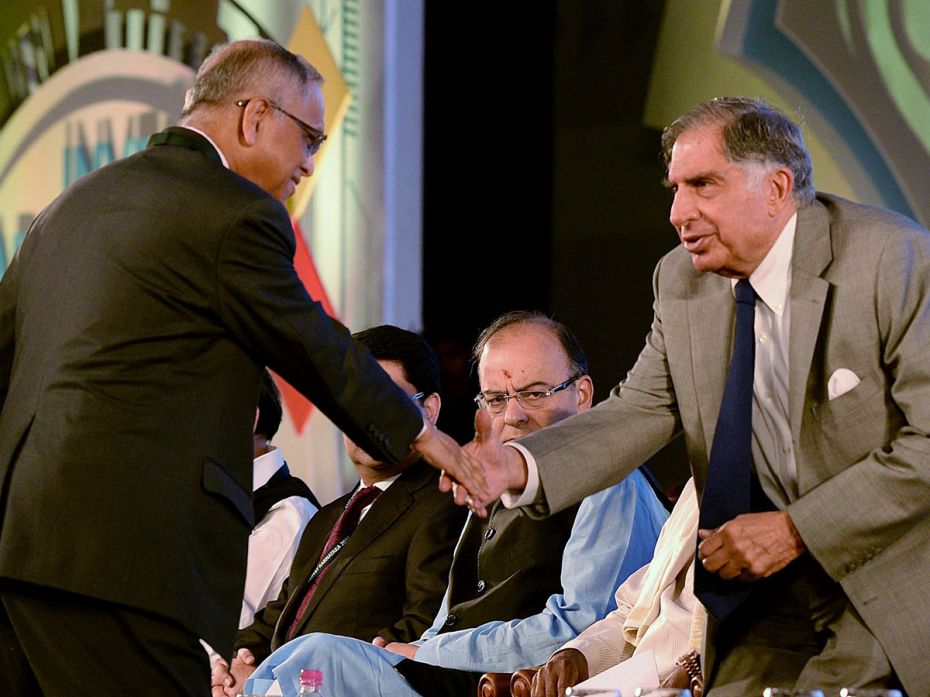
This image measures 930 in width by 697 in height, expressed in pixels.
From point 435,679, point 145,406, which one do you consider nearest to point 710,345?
point 145,406

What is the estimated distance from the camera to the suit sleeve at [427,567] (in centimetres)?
323

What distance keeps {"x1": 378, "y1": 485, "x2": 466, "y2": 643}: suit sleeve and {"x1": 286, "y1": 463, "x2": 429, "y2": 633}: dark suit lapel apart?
7 centimetres

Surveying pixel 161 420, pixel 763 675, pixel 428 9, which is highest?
pixel 428 9

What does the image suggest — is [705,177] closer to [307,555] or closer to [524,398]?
[524,398]

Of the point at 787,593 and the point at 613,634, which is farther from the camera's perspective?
the point at 613,634

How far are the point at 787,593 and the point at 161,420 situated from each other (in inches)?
39.9

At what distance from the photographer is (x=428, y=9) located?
18.4 feet

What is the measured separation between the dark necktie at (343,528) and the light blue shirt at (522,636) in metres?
0.48

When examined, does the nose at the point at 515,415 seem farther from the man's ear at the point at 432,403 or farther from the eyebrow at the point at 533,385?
the man's ear at the point at 432,403

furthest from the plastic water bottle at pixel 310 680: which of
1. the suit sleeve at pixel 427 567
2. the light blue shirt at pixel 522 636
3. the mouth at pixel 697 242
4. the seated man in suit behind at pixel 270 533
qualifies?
the seated man in suit behind at pixel 270 533

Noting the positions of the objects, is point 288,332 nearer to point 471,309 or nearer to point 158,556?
point 158,556

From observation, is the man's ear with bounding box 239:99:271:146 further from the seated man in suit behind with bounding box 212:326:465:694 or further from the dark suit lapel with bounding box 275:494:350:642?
the dark suit lapel with bounding box 275:494:350:642

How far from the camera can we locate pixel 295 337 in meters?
2.08

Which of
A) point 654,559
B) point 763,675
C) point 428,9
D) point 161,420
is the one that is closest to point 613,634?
point 654,559
